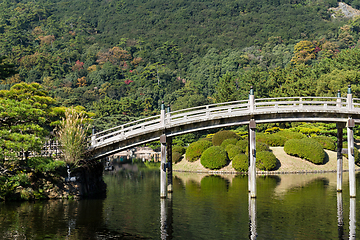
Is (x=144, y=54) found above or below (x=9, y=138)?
above

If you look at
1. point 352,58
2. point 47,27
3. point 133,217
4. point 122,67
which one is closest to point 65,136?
point 133,217

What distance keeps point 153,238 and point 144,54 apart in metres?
141

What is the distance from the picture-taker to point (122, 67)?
153250 mm

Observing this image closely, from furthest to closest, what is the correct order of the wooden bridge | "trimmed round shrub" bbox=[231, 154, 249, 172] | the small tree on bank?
"trimmed round shrub" bbox=[231, 154, 249, 172] → the wooden bridge → the small tree on bank

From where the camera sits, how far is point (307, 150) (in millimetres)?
47781

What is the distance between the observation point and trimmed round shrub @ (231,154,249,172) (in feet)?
155

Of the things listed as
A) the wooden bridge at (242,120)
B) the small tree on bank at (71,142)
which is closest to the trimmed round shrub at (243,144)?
the wooden bridge at (242,120)

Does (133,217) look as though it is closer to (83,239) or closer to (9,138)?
(83,239)

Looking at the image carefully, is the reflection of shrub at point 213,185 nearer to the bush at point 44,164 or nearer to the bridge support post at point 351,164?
the bridge support post at point 351,164

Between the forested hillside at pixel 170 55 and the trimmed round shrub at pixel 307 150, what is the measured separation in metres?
27.4

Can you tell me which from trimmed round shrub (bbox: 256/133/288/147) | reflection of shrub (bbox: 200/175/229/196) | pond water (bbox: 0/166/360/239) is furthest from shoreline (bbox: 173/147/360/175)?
pond water (bbox: 0/166/360/239)

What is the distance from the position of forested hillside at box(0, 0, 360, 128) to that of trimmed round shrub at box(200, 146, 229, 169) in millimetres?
29086

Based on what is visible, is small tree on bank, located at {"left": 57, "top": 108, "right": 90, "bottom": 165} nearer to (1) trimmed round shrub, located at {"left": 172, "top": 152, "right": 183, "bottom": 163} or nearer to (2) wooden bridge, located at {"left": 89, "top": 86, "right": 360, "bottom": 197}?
(2) wooden bridge, located at {"left": 89, "top": 86, "right": 360, "bottom": 197}

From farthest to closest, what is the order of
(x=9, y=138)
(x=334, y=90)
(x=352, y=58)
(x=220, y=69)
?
(x=220, y=69)
(x=352, y=58)
(x=334, y=90)
(x=9, y=138)
